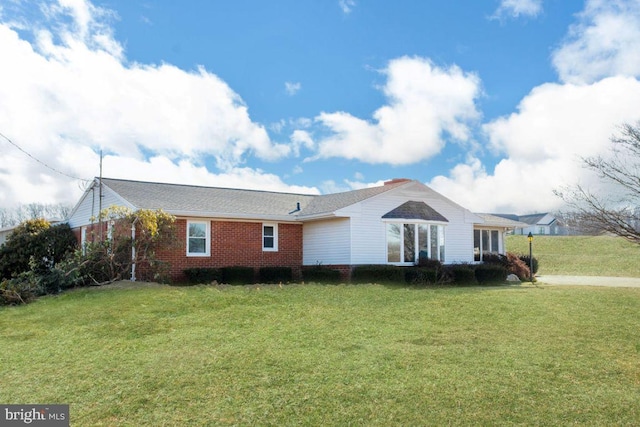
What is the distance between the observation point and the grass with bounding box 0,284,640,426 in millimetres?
6230

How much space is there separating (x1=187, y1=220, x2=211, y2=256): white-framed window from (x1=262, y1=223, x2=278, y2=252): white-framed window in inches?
95.3

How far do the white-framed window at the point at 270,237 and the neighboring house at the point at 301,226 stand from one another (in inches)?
1.6

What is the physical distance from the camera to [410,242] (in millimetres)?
21469

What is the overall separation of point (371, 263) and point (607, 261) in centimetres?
2529

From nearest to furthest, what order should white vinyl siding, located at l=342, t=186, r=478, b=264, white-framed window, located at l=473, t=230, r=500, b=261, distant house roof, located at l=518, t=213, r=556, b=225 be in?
white vinyl siding, located at l=342, t=186, r=478, b=264 → white-framed window, located at l=473, t=230, r=500, b=261 → distant house roof, located at l=518, t=213, r=556, b=225

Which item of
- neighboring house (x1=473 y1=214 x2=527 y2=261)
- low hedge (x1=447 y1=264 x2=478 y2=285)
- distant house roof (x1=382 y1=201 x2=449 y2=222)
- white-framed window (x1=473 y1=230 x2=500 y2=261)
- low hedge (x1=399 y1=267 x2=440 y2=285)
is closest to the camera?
low hedge (x1=399 y1=267 x2=440 y2=285)

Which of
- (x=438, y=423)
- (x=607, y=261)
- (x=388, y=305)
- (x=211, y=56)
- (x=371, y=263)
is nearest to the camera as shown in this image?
(x=438, y=423)

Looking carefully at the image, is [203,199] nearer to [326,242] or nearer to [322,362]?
[326,242]

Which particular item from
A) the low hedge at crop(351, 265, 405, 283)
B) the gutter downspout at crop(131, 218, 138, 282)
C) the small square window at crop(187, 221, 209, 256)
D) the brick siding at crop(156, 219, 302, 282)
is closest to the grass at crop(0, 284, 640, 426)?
the gutter downspout at crop(131, 218, 138, 282)

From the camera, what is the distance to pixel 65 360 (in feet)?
26.0

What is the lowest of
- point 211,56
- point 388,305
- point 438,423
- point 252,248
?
point 438,423

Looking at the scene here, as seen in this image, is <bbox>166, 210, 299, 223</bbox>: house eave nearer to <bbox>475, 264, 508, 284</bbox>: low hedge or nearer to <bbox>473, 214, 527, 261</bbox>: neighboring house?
<bbox>475, 264, 508, 284</bbox>: low hedge

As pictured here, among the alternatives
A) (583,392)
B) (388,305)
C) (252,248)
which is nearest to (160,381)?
(583,392)

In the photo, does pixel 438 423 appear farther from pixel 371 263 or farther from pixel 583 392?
pixel 371 263
